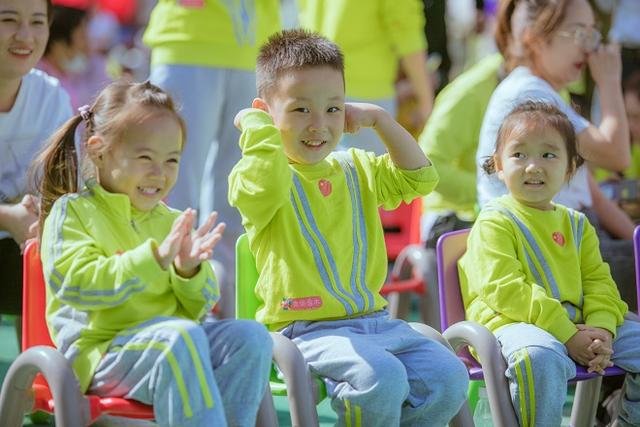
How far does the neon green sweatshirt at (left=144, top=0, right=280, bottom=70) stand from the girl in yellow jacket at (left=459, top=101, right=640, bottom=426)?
1.62 m

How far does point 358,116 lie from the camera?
139 inches

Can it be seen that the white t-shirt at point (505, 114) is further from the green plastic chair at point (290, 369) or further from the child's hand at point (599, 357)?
the green plastic chair at point (290, 369)

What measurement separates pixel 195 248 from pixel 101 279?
226 millimetres

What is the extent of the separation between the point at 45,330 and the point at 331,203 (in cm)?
84

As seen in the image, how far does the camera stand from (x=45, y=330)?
3.24 meters

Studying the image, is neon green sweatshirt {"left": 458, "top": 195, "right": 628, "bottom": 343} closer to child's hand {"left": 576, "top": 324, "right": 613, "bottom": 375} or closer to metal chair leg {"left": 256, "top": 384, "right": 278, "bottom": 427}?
child's hand {"left": 576, "top": 324, "right": 613, "bottom": 375}

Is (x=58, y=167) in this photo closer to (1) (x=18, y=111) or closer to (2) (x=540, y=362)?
(1) (x=18, y=111)

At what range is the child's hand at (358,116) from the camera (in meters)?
3.53

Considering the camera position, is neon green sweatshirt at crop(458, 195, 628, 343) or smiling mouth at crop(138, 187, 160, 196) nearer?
smiling mouth at crop(138, 187, 160, 196)

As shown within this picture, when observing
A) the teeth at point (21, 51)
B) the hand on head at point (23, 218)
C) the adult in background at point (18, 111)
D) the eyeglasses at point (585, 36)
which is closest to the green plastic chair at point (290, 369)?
the hand on head at point (23, 218)

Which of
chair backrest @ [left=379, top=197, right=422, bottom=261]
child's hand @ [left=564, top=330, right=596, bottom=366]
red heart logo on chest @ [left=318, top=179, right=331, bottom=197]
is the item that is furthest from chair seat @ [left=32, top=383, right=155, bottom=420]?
chair backrest @ [left=379, top=197, right=422, bottom=261]

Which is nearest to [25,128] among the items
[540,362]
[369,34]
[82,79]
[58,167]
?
[58,167]

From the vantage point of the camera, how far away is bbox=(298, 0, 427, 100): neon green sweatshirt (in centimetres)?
573

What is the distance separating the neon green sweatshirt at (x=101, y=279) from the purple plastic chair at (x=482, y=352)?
787 millimetres
